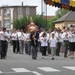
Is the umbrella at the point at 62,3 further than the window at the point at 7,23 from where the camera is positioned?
No

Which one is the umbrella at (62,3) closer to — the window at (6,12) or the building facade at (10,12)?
the building facade at (10,12)

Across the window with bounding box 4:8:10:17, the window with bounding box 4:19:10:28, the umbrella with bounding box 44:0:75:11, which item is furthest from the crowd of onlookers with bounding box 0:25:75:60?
the window with bounding box 4:8:10:17

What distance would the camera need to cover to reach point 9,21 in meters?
126

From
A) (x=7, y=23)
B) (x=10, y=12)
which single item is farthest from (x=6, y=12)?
(x=7, y=23)

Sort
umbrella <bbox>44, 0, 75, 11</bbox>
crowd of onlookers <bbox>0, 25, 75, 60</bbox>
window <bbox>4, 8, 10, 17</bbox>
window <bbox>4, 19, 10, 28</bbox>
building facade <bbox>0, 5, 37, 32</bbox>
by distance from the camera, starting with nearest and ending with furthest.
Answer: crowd of onlookers <bbox>0, 25, 75, 60</bbox> → umbrella <bbox>44, 0, 75, 11</bbox> → building facade <bbox>0, 5, 37, 32</bbox> → window <bbox>4, 19, 10, 28</bbox> → window <bbox>4, 8, 10, 17</bbox>

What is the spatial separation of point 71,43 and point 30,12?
102 metres

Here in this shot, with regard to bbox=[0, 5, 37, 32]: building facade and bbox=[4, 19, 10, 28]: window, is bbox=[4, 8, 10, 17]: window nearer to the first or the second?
bbox=[0, 5, 37, 32]: building facade

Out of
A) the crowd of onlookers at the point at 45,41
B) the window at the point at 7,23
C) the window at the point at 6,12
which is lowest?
the window at the point at 7,23

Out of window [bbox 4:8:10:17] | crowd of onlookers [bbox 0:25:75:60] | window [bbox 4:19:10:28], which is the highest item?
window [bbox 4:8:10:17]

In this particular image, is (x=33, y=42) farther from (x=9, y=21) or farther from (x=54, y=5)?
(x=9, y=21)

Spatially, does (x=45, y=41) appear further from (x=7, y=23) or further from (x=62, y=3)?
(x=7, y=23)

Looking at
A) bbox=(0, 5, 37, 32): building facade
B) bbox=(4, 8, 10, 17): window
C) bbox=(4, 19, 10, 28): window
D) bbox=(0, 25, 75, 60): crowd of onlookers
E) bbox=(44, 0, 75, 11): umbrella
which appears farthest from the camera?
bbox=(4, 8, 10, 17): window

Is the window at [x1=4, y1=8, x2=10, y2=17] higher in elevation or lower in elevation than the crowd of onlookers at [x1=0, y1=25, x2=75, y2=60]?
higher

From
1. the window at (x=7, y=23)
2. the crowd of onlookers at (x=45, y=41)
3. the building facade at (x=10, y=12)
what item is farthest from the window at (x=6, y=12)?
the crowd of onlookers at (x=45, y=41)
